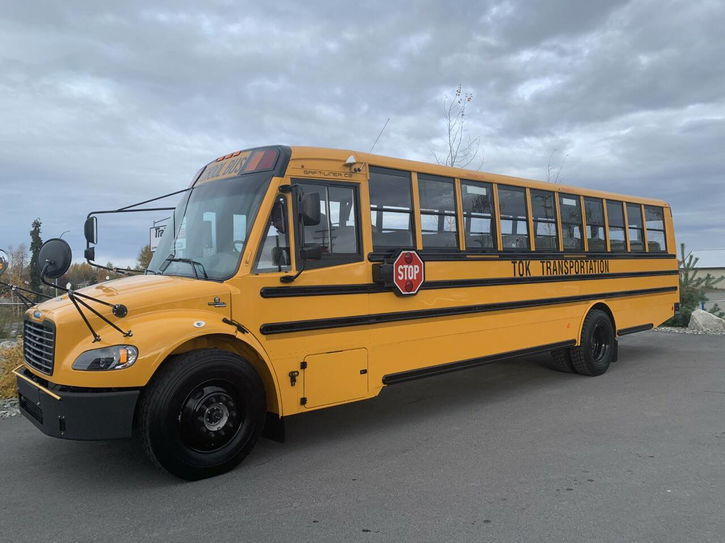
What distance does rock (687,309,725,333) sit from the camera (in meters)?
13.3

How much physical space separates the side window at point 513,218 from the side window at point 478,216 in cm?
22

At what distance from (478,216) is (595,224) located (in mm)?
2819

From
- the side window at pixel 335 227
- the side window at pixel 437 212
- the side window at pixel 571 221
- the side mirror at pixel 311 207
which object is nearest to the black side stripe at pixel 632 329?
the side window at pixel 571 221

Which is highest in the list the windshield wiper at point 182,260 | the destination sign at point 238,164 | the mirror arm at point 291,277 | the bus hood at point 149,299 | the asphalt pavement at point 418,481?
the destination sign at point 238,164

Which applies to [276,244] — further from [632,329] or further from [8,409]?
[632,329]

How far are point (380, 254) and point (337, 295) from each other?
2.14 feet

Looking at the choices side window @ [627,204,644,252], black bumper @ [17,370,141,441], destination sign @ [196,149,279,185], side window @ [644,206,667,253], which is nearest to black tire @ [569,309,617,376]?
side window @ [627,204,644,252]

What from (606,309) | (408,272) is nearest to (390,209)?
(408,272)

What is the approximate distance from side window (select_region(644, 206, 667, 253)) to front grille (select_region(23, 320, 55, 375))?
9.06 meters

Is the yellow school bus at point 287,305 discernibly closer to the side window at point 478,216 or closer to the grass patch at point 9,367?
the side window at point 478,216

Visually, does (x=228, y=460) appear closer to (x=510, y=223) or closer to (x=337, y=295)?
(x=337, y=295)

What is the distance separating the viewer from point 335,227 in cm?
497

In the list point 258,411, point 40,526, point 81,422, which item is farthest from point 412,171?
point 40,526

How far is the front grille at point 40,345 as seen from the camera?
394 cm
